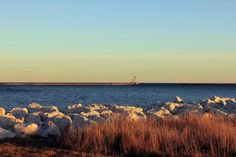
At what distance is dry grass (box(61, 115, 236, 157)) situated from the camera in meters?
12.6

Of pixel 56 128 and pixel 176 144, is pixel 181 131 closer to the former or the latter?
pixel 176 144

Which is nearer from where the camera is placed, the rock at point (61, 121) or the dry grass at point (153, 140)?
the dry grass at point (153, 140)

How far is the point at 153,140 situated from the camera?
12.9 m

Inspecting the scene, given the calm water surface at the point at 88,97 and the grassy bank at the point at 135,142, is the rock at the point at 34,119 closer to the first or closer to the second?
the grassy bank at the point at 135,142

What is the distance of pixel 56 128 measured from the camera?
16312 mm

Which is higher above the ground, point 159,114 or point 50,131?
point 159,114

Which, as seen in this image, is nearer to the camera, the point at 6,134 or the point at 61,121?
the point at 6,134


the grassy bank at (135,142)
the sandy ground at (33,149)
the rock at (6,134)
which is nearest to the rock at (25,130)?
the rock at (6,134)

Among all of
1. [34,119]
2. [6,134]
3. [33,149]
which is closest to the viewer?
[33,149]

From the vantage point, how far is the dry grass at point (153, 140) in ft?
41.4

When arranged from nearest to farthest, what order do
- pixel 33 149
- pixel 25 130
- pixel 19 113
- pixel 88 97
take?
pixel 33 149
pixel 25 130
pixel 19 113
pixel 88 97

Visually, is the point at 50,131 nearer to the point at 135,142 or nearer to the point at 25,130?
the point at 25,130

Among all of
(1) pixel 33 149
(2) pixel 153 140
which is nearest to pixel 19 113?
(1) pixel 33 149

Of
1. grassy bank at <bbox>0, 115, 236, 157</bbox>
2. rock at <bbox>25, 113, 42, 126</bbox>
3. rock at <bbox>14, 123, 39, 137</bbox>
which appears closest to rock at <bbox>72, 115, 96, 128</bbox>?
rock at <bbox>14, 123, 39, 137</bbox>
